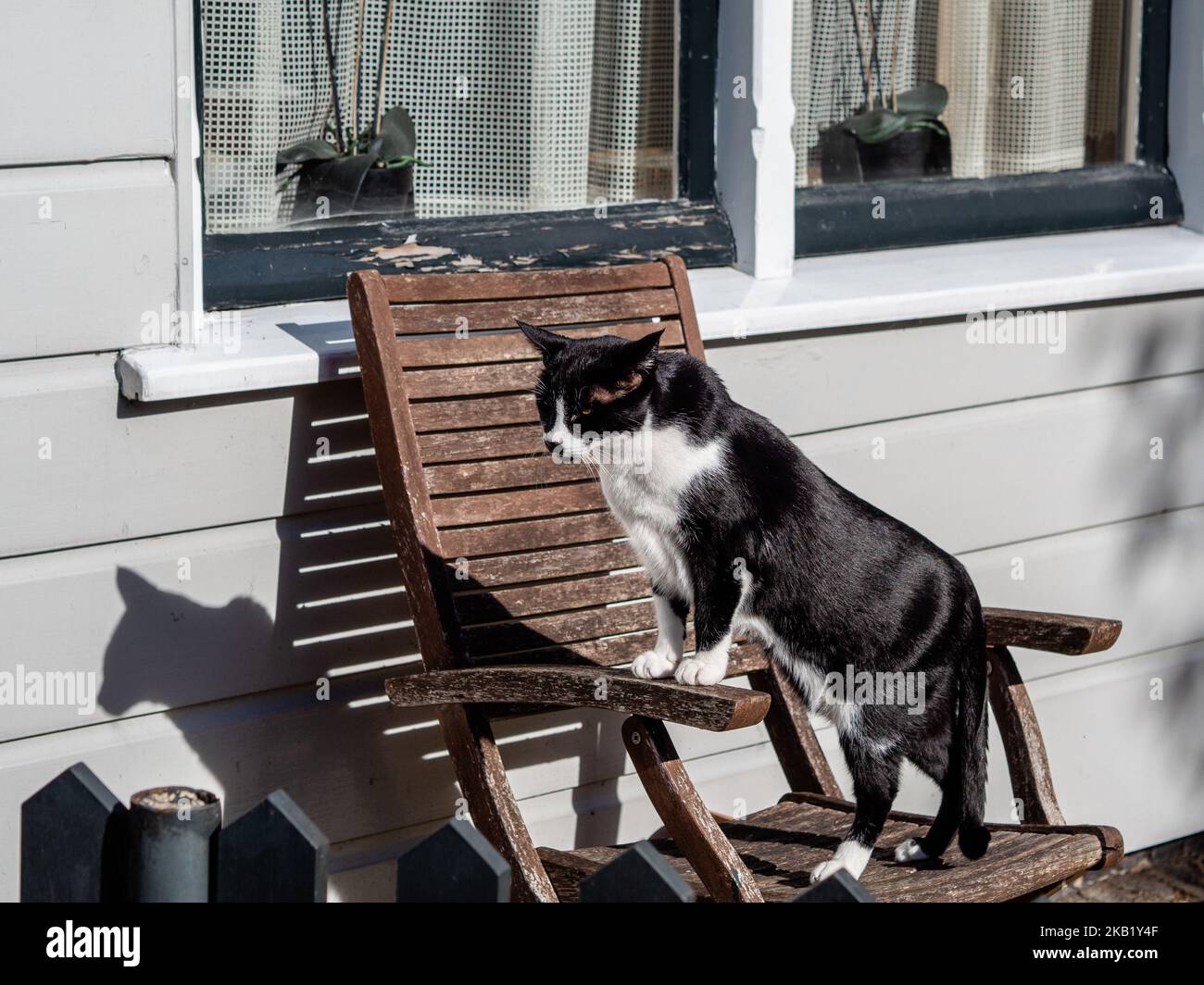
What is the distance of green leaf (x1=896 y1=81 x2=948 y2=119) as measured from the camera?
10.5 ft

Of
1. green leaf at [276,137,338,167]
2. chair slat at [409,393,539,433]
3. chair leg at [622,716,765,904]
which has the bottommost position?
chair leg at [622,716,765,904]

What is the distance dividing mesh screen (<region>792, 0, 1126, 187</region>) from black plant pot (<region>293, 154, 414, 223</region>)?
0.93 meters

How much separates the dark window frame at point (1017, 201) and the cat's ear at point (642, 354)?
1.15 m

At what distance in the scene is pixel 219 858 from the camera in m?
1.25

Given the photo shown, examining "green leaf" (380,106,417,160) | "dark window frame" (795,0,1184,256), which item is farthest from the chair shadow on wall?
"dark window frame" (795,0,1184,256)

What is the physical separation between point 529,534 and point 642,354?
1.86 feet

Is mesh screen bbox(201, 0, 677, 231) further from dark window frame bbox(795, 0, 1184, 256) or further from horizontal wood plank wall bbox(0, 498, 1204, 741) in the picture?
horizontal wood plank wall bbox(0, 498, 1204, 741)

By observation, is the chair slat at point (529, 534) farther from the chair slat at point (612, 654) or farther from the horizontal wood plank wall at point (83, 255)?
the horizontal wood plank wall at point (83, 255)

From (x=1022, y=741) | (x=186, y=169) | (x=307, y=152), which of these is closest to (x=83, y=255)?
(x=186, y=169)

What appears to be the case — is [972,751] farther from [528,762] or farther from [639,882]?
[639,882]

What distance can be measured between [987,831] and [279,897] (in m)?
1.32

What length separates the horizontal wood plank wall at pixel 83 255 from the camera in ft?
6.90

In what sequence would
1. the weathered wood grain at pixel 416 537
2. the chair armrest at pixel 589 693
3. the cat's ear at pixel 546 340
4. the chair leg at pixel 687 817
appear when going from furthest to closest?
the weathered wood grain at pixel 416 537 → the cat's ear at pixel 546 340 → the chair leg at pixel 687 817 → the chair armrest at pixel 589 693

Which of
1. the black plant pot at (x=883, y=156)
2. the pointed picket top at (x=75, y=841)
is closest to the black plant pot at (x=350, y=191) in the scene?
the black plant pot at (x=883, y=156)
